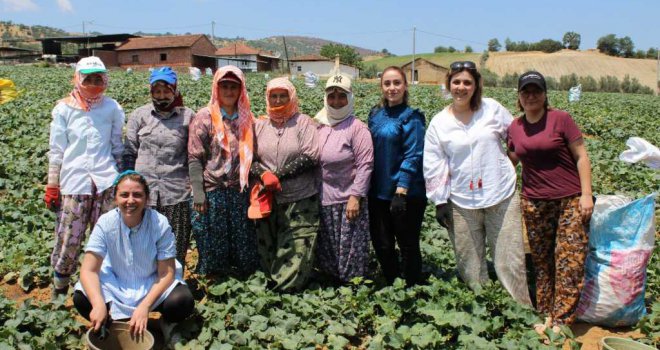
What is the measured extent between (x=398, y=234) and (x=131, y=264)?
64.6 inches

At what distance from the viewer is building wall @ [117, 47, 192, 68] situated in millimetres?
44156

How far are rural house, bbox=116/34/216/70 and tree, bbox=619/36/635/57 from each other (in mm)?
57028

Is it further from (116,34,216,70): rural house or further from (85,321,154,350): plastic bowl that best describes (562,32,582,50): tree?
(85,321,154,350): plastic bowl

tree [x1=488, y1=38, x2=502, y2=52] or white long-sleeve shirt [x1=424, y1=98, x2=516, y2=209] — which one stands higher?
tree [x1=488, y1=38, x2=502, y2=52]

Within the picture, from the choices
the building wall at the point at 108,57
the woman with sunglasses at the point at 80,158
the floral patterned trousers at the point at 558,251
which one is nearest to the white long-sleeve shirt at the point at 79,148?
the woman with sunglasses at the point at 80,158

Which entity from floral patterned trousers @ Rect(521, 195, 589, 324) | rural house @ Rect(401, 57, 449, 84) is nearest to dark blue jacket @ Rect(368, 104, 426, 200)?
floral patterned trousers @ Rect(521, 195, 589, 324)

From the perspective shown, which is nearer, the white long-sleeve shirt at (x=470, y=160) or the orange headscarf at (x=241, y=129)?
the white long-sleeve shirt at (x=470, y=160)

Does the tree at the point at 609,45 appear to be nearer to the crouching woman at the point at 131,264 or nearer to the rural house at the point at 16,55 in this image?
the rural house at the point at 16,55

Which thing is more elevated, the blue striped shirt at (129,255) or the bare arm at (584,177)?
the bare arm at (584,177)

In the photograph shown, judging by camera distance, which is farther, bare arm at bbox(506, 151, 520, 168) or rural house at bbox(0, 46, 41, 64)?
rural house at bbox(0, 46, 41, 64)

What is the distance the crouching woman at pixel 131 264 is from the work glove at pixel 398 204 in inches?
52.1

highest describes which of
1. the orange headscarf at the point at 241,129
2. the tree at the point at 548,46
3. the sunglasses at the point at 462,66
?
the tree at the point at 548,46

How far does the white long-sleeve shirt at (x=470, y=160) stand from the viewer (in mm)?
3117

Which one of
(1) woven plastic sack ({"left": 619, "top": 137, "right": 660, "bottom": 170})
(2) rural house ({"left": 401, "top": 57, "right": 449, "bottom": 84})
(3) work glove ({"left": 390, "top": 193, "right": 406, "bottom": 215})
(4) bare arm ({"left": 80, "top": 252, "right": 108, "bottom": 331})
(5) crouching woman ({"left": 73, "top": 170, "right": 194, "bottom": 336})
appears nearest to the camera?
(4) bare arm ({"left": 80, "top": 252, "right": 108, "bottom": 331})
